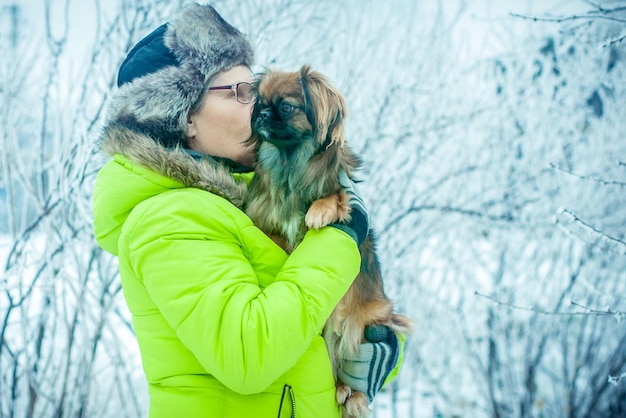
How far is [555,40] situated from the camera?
4.52 metres

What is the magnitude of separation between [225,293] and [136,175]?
0.46 metres

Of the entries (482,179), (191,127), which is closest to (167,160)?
(191,127)

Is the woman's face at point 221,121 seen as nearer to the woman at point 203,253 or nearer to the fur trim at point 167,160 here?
the woman at point 203,253

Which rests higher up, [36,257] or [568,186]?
[568,186]

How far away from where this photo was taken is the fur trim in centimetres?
140

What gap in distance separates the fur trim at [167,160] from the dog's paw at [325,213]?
269 mm

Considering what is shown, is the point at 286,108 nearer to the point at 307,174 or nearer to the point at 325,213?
the point at 307,174

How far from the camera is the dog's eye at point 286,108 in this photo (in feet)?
6.06

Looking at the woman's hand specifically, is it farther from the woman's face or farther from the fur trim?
the woman's face

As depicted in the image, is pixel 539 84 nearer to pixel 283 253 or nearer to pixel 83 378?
pixel 283 253

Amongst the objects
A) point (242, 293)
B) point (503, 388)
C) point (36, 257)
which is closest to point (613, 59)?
point (503, 388)

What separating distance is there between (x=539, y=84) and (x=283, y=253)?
399cm

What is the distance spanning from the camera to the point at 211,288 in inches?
46.7

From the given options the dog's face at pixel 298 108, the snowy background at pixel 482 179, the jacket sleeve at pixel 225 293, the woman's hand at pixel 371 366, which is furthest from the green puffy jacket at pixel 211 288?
the snowy background at pixel 482 179
